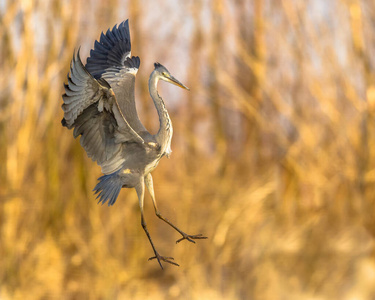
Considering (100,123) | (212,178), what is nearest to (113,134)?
(100,123)

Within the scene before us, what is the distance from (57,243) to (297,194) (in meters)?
1.91

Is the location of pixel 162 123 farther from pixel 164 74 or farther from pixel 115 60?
pixel 115 60

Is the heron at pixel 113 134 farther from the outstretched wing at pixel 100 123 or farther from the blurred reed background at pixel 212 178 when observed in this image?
the blurred reed background at pixel 212 178

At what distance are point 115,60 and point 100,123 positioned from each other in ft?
0.68

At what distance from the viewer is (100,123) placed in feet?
2.68

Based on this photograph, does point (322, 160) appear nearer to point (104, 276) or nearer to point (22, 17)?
point (104, 276)

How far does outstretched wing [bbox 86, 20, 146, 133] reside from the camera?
96cm

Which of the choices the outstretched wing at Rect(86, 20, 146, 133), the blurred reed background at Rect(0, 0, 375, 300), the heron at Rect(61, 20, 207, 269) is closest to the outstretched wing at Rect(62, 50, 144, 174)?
the heron at Rect(61, 20, 207, 269)

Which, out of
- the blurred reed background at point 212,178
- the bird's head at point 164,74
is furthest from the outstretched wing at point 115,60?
the blurred reed background at point 212,178

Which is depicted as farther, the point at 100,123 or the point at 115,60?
the point at 115,60

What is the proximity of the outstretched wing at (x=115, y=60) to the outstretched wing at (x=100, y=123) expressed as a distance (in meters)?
0.13

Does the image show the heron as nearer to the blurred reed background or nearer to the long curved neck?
the long curved neck

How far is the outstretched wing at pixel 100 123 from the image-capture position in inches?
30.8

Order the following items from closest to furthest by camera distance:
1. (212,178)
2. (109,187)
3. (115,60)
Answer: (109,187) < (115,60) < (212,178)
